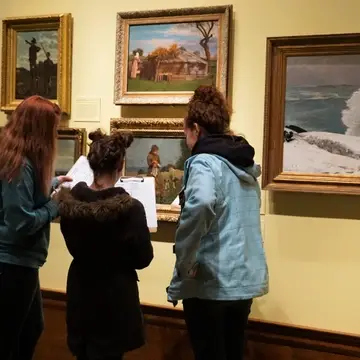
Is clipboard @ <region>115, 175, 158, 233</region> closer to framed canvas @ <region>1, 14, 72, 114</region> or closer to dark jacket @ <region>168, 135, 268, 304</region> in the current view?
dark jacket @ <region>168, 135, 268, 304</region>

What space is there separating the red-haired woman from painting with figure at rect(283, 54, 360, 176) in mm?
1127

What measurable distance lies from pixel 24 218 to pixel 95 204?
27 cm

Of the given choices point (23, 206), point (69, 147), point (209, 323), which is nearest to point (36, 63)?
point (69, 147)

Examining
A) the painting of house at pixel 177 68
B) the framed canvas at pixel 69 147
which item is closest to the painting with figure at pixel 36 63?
the framed canvas at pixel 69 147

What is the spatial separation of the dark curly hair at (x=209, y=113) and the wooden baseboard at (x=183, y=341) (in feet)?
3.64

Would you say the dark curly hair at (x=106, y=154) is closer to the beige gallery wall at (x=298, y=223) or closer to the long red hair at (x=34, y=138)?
the long red hair at (x=34, y=138)

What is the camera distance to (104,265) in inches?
72.6

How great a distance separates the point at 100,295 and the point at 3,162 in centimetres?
58

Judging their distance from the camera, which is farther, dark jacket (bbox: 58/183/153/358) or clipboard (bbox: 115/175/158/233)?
clipboard (bbox: 115/175/158/233)

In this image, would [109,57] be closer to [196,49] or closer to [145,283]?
[196,49]

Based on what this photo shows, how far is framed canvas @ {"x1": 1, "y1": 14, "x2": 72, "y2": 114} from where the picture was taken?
2.89 m

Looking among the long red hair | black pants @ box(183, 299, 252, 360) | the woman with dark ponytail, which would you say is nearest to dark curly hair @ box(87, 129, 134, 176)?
the woman with dark ponytail

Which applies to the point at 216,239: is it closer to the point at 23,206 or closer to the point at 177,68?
the point at 23,206

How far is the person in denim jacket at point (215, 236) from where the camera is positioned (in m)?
1.85
